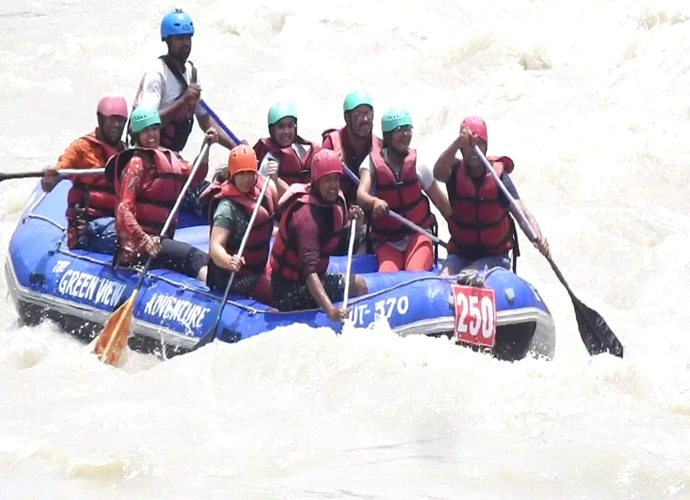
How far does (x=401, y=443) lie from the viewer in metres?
6.25

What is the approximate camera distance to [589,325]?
7.86 m

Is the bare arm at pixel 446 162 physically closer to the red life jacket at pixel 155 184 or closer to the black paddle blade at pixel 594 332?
the black paddle blade at pixel 594 332

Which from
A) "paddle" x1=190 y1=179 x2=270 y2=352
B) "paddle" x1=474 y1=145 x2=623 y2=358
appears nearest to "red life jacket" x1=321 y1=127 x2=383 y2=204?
"paddle" x1=190 y1=179 x2=270 y2=352

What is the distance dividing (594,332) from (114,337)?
2663 millimetres

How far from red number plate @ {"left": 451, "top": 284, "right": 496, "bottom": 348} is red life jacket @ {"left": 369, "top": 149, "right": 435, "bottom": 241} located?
0.97m

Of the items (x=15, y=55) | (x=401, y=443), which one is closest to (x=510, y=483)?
(x=401, y=443)

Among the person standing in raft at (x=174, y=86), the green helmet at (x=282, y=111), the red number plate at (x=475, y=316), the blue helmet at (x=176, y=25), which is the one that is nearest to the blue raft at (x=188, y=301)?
the red number plate at (x=475, y=316)

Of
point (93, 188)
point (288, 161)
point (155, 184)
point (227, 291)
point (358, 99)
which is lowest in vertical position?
point (227, 291)

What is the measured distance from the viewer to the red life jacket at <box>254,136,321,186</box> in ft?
28.1

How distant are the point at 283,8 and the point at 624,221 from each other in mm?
7387

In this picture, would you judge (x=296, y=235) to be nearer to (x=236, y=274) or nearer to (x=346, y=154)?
(x=236, y=274)

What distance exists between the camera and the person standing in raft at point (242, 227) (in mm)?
7645

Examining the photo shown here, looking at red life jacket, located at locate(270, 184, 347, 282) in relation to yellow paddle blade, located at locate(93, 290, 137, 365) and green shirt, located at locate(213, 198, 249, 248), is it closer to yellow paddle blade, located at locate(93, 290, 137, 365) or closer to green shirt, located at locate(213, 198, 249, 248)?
green shirt, located at locate(213, 198, 249, 248)

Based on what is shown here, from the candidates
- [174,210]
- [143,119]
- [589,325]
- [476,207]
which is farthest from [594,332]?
[143,119]
